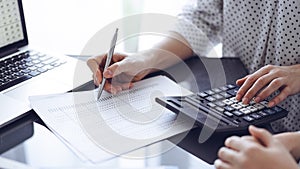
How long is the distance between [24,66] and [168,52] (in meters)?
0.32

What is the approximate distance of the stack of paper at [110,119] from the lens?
708 mm

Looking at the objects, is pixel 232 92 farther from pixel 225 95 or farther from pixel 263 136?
pixel 263 136

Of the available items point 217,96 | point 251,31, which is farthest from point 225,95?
point 251,31

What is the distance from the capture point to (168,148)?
712mm

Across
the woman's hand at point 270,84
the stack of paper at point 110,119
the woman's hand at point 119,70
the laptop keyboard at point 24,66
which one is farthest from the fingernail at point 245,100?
the laptop keyboard at point 24,66

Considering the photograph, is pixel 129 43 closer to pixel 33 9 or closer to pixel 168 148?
pixel 33 9

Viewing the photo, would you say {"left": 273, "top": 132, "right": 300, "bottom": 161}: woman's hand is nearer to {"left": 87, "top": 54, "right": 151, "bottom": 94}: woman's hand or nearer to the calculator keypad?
the calculator keypad

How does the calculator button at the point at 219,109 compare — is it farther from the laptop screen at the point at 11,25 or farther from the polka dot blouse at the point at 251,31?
the laptop screen at the point at 11,25

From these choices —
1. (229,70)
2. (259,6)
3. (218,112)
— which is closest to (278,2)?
(259,6)

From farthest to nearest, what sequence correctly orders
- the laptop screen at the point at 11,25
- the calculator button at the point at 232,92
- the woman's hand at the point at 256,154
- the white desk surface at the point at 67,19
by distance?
the white desk surface at the point at 67,19
the laptop screen at the point at 11,25
the calculator button at the point at 232,92
the woman's hand at the point at 256,154

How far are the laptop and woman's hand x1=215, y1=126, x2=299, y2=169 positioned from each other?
1.22 feet

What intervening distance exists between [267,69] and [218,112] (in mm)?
182

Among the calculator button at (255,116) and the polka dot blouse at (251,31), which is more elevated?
the polka dot blouse at (251,31)

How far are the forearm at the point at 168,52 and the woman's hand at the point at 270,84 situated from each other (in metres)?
0.21
